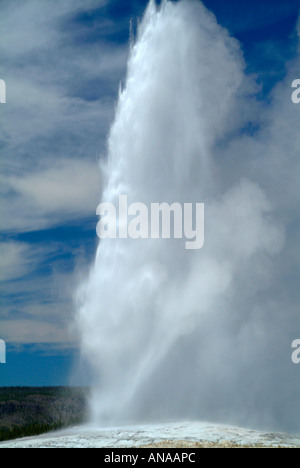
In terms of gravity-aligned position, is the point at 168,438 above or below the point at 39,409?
above

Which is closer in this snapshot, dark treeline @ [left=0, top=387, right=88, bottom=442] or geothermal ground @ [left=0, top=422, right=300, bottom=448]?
geothermal ground @ [left=0, top=422, right=300, bottom=448]

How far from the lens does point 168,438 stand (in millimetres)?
27875

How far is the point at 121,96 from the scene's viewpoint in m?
44.8

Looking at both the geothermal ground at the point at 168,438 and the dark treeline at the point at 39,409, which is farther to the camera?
the dark treeline at the point at 39,409

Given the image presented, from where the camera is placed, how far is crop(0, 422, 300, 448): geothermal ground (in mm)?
26812

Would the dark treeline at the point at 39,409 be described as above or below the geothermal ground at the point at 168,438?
below

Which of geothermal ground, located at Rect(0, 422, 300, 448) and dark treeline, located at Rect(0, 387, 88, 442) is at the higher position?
geothermal ground, located at Rect(0, 422, 300, 448)

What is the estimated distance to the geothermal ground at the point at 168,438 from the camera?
A: 26812 millimetres

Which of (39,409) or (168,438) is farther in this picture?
(39,409)
